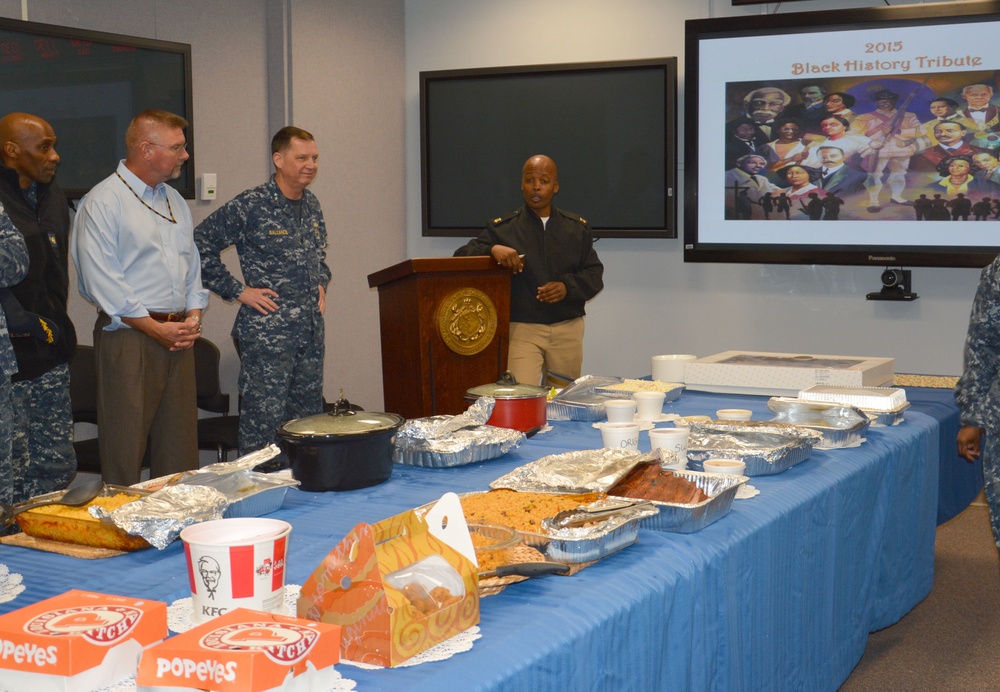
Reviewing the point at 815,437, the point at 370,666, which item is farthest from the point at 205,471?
the point at 815,437

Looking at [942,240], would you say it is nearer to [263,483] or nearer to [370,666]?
[263,483]

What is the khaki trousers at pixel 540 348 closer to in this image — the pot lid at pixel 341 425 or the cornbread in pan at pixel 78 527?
the pot lid at pixel 341 425

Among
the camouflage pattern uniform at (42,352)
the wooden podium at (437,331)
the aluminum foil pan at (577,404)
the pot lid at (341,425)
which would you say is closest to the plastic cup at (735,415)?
the aluminum foil pan at (577,404)

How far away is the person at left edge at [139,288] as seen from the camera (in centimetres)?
336

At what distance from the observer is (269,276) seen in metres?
3.99

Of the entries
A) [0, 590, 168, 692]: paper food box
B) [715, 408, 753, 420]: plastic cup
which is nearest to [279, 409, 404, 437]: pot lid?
[0, 590, 168, 692]: paper food box

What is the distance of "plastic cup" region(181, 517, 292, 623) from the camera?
46.3 inches

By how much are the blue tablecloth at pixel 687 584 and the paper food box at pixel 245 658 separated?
101 millimetres

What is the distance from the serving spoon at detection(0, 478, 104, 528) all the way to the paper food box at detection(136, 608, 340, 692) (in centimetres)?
68

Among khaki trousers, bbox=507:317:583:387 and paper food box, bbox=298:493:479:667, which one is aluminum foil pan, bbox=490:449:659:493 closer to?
paper food box, bbox=298:493:479:667

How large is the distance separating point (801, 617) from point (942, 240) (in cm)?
322

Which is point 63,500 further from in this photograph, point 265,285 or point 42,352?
point 265,285

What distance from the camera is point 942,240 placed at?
4684mm

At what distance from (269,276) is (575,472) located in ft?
8.04
